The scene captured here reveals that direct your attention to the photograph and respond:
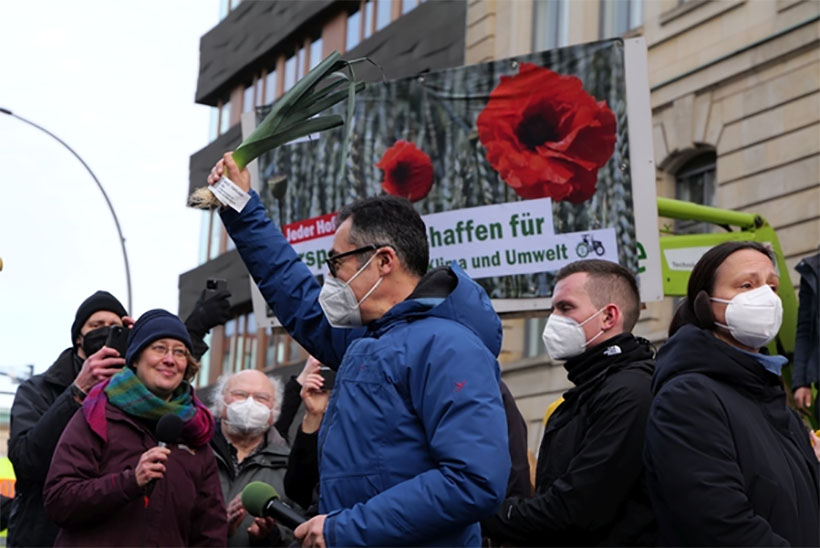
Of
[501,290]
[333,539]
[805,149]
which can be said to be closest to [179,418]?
[333,539]

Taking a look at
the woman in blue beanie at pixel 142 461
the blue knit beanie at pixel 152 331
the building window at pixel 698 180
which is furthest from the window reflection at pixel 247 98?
the woman in blue beanie at pixel 142 461

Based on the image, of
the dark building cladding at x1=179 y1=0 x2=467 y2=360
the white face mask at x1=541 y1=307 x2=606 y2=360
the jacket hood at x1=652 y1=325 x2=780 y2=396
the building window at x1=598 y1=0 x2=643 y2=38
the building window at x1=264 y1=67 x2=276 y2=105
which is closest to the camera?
the jacket hood at x1=652 y1=325 x2=780 y2=396

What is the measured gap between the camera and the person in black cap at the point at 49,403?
235 inches

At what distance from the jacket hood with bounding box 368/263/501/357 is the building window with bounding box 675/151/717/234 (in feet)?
45.6

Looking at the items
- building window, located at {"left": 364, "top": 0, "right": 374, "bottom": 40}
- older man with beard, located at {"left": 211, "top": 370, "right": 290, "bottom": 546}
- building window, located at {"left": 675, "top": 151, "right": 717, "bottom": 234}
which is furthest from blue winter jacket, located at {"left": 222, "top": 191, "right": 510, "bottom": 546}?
building window, located at {"left": 364, "top": 0, "right": 374, "bottom": 40}

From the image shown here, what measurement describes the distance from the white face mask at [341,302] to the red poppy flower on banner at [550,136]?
6.16 metres

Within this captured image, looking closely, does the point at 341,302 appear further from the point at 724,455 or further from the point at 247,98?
the point at 247,98

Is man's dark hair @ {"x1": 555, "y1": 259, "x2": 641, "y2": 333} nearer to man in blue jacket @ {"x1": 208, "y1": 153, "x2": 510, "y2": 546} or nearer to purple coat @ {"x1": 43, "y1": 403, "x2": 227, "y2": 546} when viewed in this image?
man in blue jacket @ {"x1": 208, "y1": 153, "x2": 510, "y2": 546}

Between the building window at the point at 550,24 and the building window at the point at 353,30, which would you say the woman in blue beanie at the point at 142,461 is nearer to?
the building window at the point at 550,24

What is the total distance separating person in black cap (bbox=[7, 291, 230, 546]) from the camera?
5.97 meters

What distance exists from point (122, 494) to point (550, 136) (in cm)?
575

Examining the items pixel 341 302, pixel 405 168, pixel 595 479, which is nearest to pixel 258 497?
pixel 341 302

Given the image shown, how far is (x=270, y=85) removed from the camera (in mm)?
33000

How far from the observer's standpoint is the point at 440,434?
3.73 m
